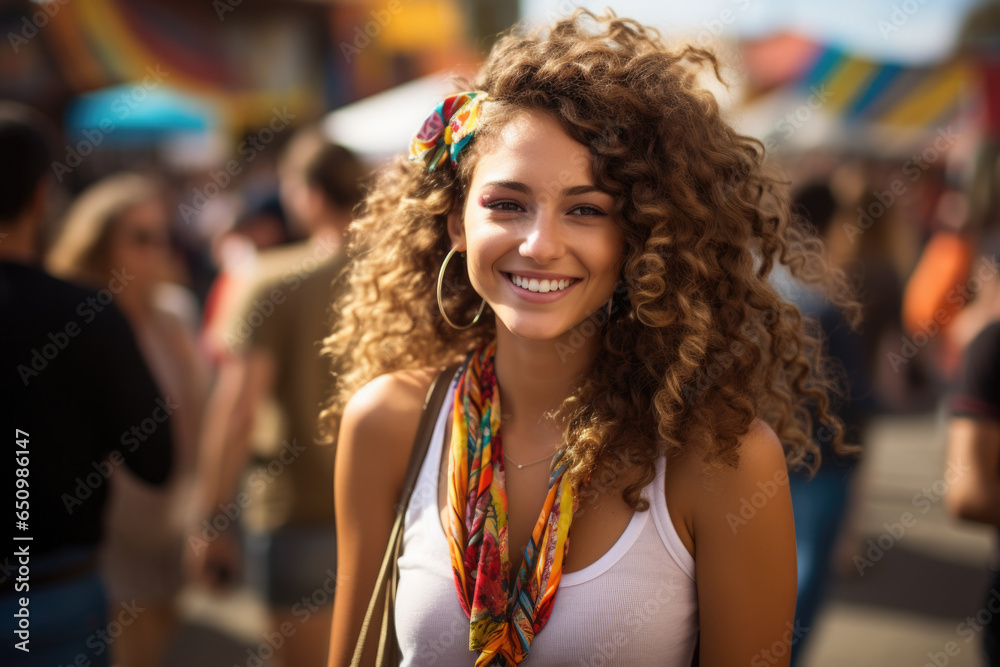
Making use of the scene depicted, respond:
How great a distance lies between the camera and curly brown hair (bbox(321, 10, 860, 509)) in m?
1.66

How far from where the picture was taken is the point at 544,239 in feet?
5.34

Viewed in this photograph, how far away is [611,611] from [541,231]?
2.43 feet

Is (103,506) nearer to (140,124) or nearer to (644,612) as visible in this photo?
(644,612)

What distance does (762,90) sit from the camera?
16.1 metres

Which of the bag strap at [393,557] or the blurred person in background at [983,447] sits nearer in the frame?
the bag strap at [393,557]

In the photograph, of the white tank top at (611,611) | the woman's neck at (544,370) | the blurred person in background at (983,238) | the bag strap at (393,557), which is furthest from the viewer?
the blurred person in background at (983,238)

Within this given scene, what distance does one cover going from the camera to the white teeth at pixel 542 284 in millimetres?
1667

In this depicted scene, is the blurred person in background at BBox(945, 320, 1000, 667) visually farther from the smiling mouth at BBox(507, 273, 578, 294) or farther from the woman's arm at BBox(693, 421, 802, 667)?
the smiling mouth at BBox(507, 273, 578, 294)

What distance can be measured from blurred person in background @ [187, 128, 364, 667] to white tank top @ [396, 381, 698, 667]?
58.1 inches

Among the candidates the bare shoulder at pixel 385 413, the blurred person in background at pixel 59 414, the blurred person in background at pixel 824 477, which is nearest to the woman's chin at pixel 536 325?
the bare shoulder at pixel 385 413

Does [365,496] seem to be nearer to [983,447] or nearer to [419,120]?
[983,447]

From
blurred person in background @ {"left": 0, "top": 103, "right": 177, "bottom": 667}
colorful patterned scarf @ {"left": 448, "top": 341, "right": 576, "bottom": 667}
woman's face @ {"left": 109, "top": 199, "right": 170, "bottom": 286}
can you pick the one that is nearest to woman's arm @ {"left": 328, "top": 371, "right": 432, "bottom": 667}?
colorful patterned scarf @ {"left": 448, "top": 341, "right": 576, "bottom": 667}

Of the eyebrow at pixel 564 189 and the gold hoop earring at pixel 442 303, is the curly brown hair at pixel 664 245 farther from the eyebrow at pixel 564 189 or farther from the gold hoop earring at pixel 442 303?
the gold hoop earring at pixel 442 303

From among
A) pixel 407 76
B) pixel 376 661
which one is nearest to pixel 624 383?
pixel 376 661
